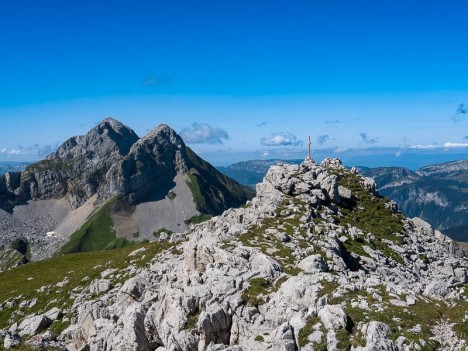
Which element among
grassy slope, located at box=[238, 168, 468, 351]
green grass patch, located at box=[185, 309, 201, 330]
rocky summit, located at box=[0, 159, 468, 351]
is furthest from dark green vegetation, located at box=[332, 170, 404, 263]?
green grass patch, located at box=[185, 309, 201, 330]

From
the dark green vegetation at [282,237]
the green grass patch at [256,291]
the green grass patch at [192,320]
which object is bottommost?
the green grass patch at [192,320]

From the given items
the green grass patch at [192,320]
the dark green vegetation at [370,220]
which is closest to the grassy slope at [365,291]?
the dark green vegetation at [370,220]

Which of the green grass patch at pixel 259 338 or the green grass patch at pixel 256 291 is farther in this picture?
the green grass patch at pixel 256 291

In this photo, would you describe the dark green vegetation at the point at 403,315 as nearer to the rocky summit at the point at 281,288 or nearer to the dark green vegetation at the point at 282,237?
the rocky summit at the point at 281,288

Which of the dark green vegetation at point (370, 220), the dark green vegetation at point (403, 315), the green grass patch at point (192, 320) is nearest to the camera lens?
the dark green vegetation at point (403, 315)

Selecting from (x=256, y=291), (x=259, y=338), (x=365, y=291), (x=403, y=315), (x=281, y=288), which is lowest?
(x=259, y=338)

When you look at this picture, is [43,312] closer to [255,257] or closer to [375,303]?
[255,257]

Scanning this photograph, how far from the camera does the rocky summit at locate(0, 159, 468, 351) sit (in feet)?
87.5

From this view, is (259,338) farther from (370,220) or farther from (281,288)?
(370,220)

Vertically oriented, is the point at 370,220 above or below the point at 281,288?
below

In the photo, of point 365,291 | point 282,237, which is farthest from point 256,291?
point 282,237

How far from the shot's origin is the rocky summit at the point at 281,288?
1049 inches

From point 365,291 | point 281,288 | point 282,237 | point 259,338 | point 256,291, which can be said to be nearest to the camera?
point 259,338

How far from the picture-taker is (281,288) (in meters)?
32.1
